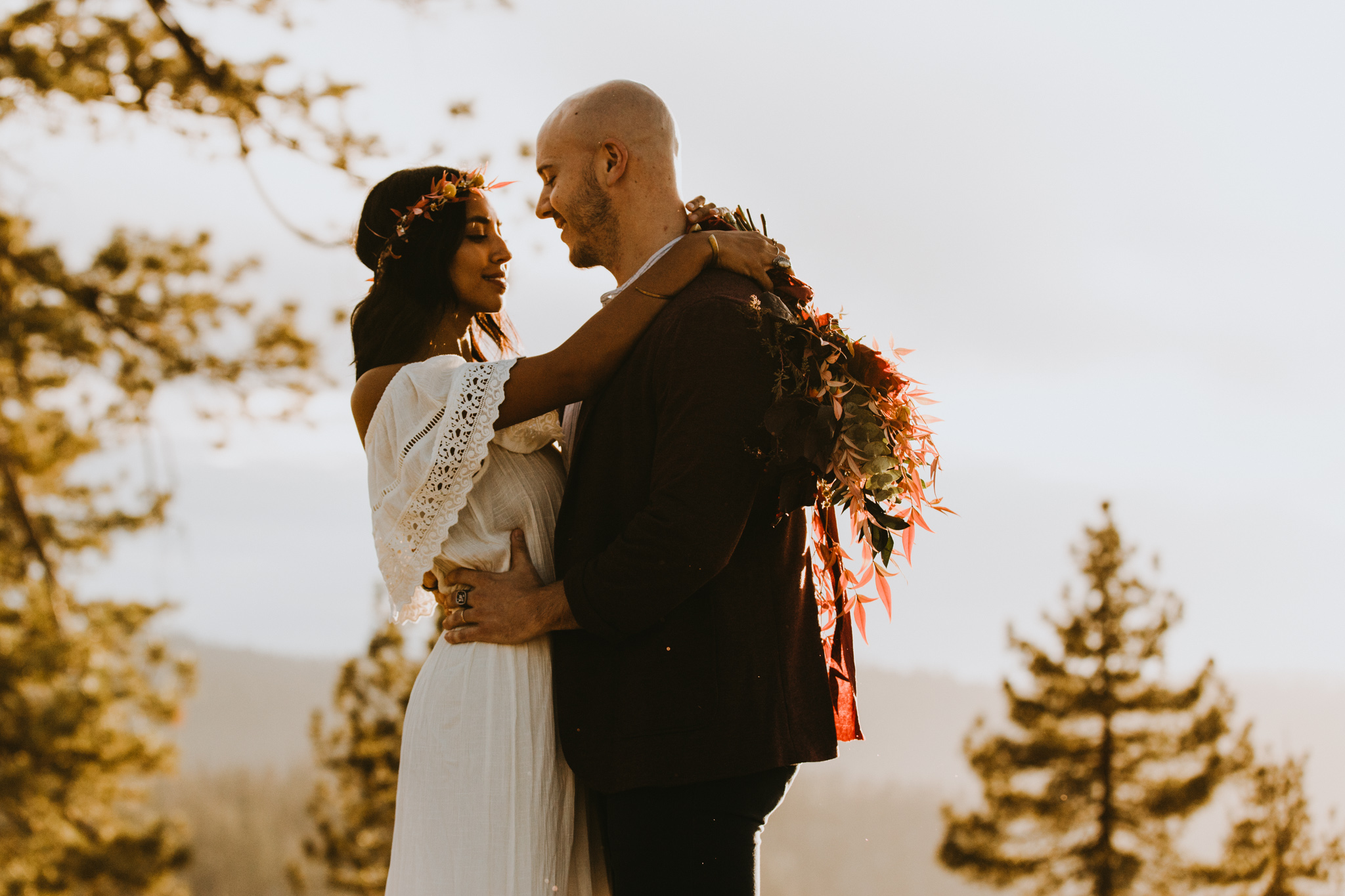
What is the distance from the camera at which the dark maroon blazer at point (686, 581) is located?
2.13 meters

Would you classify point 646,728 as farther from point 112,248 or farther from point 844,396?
point 112,248

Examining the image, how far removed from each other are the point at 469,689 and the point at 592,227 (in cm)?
111

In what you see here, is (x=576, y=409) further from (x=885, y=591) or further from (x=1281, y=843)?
(x=1281, y=843)

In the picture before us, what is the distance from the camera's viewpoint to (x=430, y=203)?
2.71 meters

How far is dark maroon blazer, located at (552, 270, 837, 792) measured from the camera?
2.13m

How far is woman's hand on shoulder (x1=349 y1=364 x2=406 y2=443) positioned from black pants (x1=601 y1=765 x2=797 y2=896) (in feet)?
3.41

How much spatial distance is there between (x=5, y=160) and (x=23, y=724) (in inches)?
185

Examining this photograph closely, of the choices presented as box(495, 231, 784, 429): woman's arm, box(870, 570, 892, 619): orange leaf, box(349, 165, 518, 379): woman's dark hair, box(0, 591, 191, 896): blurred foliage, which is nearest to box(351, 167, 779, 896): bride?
box(495, 231, 784, 429): woman's arm

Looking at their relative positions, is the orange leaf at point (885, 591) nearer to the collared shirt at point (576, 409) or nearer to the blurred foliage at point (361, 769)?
the collared shirt at point (576, 409)

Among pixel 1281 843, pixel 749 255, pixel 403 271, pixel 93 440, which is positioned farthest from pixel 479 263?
pixel 1281 843

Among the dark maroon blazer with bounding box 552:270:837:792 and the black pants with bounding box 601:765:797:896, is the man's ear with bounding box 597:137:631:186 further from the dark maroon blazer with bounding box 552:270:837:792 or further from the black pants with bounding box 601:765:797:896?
the black pants with bounding box 601:765:797:896

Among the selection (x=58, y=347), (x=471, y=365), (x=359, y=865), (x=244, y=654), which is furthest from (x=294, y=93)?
(x=244, y=654)

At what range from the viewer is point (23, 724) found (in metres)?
9.17

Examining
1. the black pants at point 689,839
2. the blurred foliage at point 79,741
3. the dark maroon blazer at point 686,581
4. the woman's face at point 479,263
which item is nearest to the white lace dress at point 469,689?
the dark maroon blazer at point 686,581
